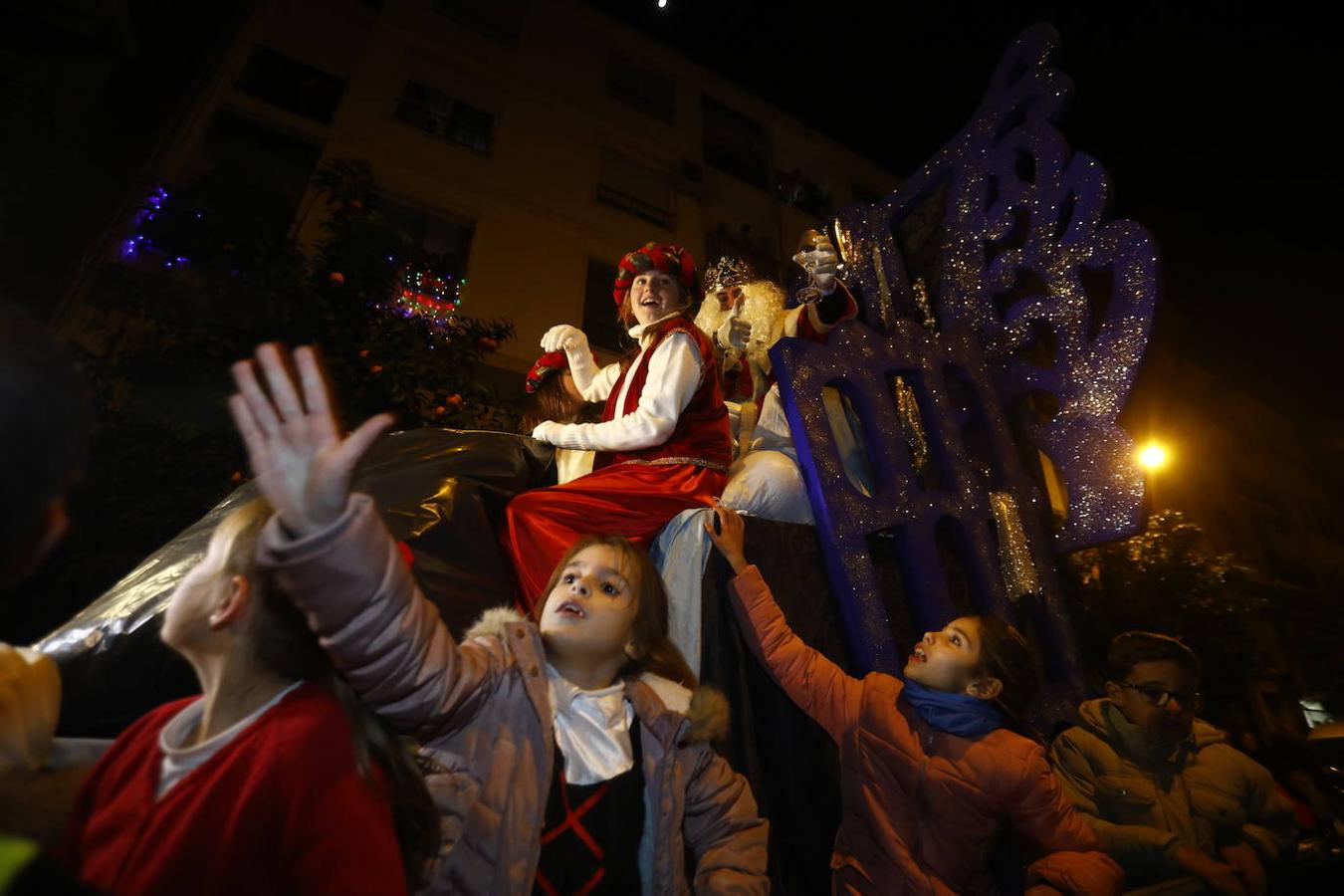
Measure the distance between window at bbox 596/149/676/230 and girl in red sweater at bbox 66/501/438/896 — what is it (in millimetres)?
11489

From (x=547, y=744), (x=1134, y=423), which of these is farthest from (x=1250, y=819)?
(x=1134, y=423)

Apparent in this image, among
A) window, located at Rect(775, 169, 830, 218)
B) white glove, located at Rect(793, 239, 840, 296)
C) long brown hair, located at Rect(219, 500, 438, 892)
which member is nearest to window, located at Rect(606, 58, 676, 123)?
window, located at Rect(775, 169, 830, 218)

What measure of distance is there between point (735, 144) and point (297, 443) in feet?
50.9

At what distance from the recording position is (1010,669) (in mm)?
2336

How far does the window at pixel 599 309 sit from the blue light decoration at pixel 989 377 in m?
7.02

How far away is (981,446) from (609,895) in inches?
108

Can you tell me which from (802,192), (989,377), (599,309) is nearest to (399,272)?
(989,377)

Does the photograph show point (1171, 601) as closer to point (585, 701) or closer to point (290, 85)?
point (585, 701)

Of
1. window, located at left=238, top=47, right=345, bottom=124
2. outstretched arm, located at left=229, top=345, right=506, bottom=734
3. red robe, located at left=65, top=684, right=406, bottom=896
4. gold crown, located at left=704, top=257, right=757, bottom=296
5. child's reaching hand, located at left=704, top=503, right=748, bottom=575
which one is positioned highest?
window, located at left=238, top=47, right=345, bottom=124

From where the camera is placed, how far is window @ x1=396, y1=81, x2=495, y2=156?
33.8 ft

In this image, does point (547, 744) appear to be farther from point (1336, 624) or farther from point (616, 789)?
point (1336, 624)

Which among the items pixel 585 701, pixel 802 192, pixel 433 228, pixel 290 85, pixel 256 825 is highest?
pixel 802 192

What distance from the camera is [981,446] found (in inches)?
136

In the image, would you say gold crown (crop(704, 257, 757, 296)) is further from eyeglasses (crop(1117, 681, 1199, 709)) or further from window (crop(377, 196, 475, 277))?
window (crop(377, 196, 475, 277))
